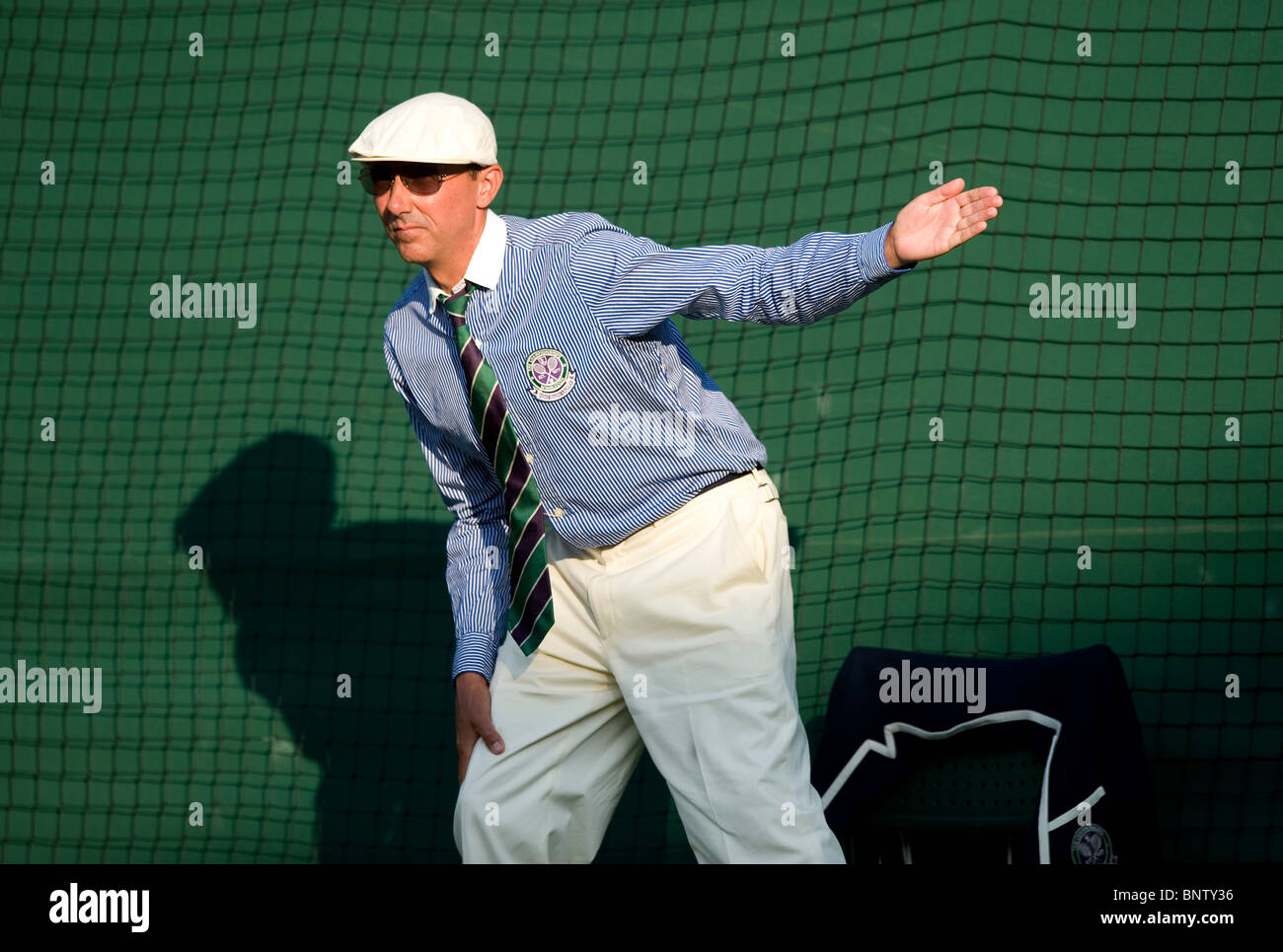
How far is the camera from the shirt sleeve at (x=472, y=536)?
3.04m

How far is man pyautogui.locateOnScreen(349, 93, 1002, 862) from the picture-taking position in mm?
2723

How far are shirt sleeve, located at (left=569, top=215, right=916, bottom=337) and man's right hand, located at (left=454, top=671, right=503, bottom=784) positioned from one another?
2.52 feet

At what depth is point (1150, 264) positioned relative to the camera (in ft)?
16.5

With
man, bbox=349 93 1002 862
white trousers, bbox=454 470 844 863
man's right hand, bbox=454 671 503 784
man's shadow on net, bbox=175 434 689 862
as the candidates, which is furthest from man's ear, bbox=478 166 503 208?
man's shadow on net, bbox=175 434 689 862

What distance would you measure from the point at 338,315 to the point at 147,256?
0.77 m

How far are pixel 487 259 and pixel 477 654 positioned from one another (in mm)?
787

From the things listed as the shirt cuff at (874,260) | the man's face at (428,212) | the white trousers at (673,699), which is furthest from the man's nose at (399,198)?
the shirt cuff at (874,260)

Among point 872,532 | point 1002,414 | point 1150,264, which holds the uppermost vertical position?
point 1150,264

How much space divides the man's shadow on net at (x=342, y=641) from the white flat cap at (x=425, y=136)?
8.00 ft

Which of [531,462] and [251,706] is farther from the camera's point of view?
[251,706]

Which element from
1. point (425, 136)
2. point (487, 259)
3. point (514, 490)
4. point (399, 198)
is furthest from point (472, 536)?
point (425, 136)

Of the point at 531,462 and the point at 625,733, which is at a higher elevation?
the point at 531,462
